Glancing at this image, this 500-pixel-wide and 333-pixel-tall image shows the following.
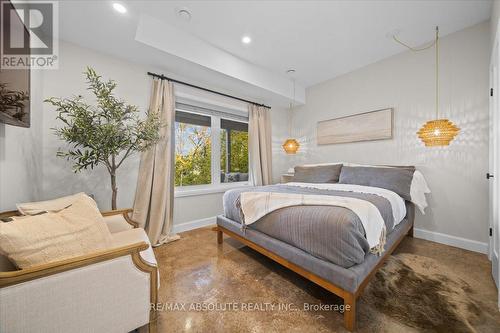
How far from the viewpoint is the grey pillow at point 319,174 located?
3.08m

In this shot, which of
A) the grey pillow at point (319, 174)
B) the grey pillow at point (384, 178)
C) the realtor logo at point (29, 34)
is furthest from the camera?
the grey pillow at point (319, 174)

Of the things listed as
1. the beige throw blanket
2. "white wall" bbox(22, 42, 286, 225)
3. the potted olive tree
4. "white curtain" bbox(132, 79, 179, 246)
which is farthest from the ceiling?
the beige throw blanket

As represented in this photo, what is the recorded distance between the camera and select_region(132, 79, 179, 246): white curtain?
2.55 metres

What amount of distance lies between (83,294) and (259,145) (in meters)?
3.31

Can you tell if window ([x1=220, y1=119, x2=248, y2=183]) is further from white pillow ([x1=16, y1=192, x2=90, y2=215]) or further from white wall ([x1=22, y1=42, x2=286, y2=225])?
white pillow ([x1=16, y1=192, x2=90, y2=215])

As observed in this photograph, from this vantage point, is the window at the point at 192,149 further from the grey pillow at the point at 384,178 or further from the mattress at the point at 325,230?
the grey pillow at the point at 384,178

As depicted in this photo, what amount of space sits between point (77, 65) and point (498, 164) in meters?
4.41

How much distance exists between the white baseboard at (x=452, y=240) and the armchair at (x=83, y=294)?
3.46 meters

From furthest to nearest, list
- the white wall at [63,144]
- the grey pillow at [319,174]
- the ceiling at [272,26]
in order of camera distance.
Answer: the grey pillow at [319,174] < the ceiling at [272,26] < the white wall at [63,144]

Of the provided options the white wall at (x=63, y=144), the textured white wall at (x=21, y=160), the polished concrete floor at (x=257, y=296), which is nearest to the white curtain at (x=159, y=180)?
the white wall at (x=63, y=144)

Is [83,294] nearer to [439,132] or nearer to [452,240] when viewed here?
[439,132]

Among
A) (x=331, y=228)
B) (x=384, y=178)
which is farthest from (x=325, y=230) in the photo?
(x=384, y=178)

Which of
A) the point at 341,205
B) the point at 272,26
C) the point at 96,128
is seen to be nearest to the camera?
the point at 341,205

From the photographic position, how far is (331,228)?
1.32 metres
